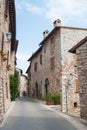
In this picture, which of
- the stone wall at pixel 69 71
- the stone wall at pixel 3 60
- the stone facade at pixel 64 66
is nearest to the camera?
the stone wall at pixel 3 60

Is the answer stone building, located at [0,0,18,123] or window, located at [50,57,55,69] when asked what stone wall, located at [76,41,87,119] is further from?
window, located at [50,57,55,69]

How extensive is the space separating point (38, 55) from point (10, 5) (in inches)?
745

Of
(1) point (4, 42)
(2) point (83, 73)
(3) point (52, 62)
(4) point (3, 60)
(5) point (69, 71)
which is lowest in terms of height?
(2) point (83, 73)

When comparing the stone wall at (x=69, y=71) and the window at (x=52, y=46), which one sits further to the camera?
the window at (x=52, y=46)

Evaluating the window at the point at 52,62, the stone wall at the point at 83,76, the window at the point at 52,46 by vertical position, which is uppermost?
the window at the point at 52,46

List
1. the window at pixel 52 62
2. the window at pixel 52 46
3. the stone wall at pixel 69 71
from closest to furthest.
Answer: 1. the stone wall at pixel 69 71
2. the window at pixel 52 62
3. the window at pixel 52 46

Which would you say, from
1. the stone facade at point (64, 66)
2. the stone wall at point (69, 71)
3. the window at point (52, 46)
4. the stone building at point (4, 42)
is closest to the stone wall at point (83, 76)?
the stone building at point (4, 42)

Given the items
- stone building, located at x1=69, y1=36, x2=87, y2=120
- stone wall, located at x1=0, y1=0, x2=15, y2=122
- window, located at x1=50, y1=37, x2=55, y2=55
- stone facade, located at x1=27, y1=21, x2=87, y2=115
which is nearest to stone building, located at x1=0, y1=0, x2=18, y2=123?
stone wall, located at x1=0, y1=0, x2=15, y2=122

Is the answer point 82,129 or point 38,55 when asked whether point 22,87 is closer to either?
point 38,55

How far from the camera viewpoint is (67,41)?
26.7 meters

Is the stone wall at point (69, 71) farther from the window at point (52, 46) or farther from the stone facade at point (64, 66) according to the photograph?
the window at point (52, 46)

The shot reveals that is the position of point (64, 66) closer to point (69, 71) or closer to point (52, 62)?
point (69, 71)

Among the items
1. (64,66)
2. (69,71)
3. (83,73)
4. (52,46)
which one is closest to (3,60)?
(83,73)

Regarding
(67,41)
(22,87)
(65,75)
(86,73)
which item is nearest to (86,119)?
(86,73)
